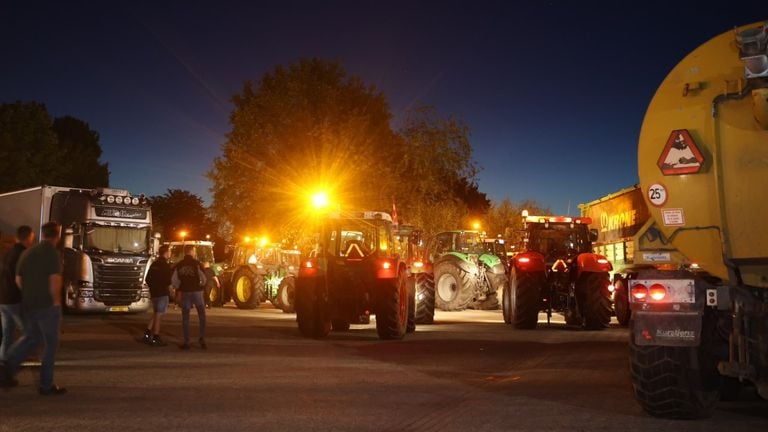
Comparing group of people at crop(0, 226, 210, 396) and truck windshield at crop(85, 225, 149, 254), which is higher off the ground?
truck windshield at crop(85, 225, 149, 254)

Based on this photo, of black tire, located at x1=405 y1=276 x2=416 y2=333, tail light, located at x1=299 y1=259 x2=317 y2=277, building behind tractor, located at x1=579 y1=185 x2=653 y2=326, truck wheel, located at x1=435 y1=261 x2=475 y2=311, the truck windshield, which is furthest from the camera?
truck wheel, located at x1=435 y1=261 x2=475 y2=311

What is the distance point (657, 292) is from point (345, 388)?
4.14 m

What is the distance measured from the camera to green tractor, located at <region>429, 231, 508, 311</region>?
87.1ft

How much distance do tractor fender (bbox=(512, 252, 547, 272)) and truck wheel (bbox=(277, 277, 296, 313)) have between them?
9434mm

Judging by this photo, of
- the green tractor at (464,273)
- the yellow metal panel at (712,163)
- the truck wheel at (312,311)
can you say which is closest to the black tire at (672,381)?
the yellow metal panel at (712,163)

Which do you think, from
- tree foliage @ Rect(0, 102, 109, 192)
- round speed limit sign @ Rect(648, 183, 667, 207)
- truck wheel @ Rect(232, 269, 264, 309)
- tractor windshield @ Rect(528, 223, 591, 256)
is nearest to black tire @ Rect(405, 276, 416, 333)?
tractor windshield @ Rect(528, 223, 591, 256)

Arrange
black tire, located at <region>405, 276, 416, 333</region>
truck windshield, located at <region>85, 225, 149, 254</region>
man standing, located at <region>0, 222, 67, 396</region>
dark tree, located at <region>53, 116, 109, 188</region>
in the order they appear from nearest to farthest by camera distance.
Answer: man standing, located at <region>0, 222, 67, 396</region> → black tire, located at <region>405, 276, 416, 333</region> → truck windshield, located at <region>85, 225, 149, 254</region> → dark tree, located at <region>53, 116, 109, 188</region>

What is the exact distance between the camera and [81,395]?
30.4 feet

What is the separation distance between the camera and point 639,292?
7.73 metres

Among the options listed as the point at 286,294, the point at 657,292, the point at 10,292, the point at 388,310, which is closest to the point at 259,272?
the point at 286,294

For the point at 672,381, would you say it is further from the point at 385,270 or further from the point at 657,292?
the point at 385,270

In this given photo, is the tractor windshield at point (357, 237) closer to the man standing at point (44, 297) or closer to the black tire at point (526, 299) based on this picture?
the black tire at point (526, 299)

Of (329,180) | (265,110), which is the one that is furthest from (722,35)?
(265,110)

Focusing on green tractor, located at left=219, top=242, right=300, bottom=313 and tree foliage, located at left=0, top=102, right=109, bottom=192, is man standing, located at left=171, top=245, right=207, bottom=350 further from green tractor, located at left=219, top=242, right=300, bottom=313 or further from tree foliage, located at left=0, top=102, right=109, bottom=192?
tree foliage, located at left=0, top=102, right=109, bottom=192
